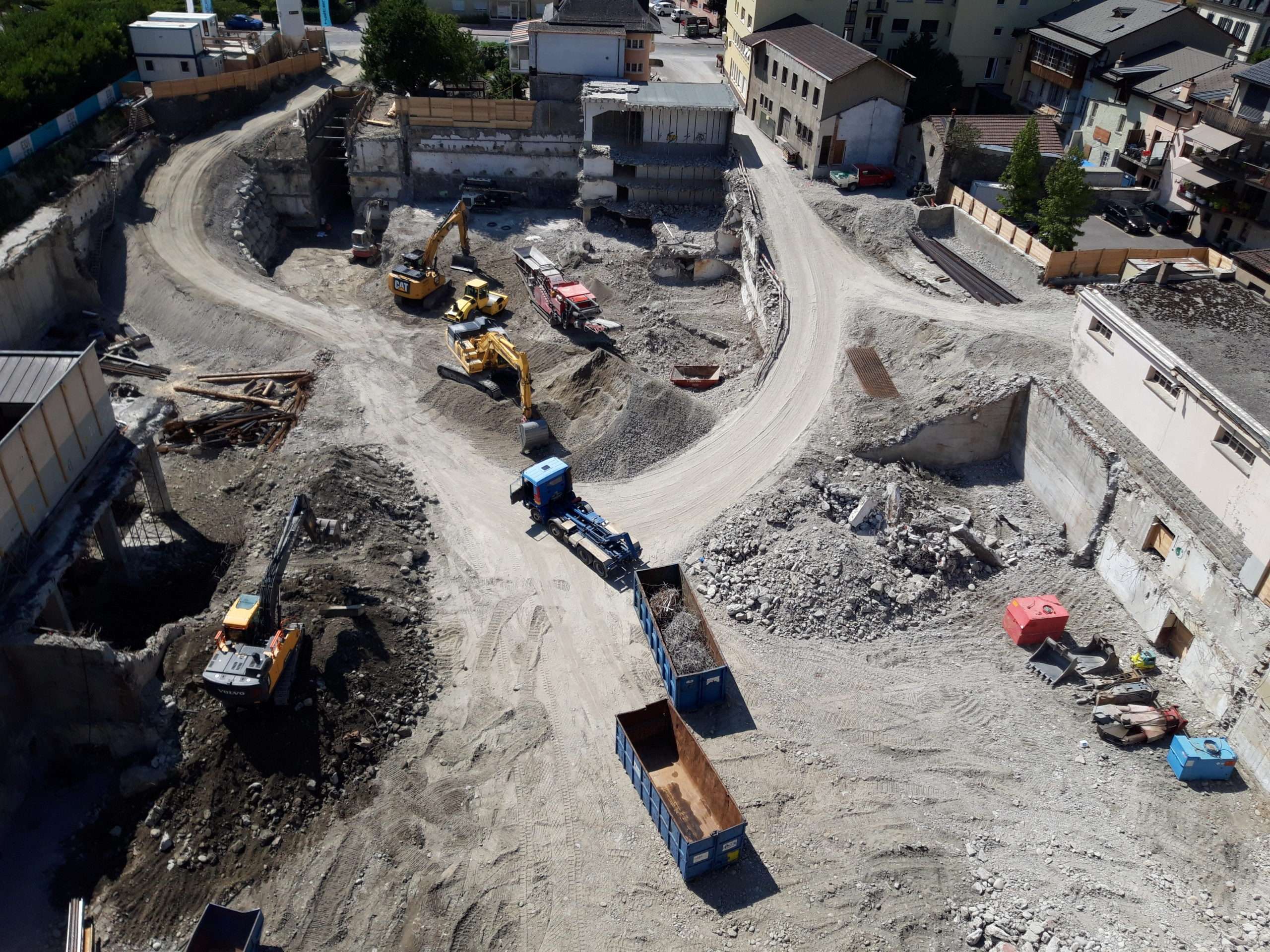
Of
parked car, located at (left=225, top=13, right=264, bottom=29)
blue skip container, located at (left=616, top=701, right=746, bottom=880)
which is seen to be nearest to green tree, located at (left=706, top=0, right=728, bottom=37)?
parked car, located at (left=225, top=13, right=264, bottom=29)

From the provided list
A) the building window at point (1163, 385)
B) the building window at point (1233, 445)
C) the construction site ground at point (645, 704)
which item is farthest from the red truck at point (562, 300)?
the building window at point (1233, 445)

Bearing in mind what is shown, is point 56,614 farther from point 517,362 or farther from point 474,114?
point 474,114

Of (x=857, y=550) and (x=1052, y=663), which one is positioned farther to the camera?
(x=857, y=550)

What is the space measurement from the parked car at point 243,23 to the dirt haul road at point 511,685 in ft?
115

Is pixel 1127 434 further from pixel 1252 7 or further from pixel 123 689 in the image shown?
pixel 1252 7

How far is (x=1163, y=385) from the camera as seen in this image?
28.7 m

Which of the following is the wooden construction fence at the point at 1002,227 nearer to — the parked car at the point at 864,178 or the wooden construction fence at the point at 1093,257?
the wooden construction fence at the point at 1093,257

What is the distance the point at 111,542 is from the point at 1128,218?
48334 millimetres

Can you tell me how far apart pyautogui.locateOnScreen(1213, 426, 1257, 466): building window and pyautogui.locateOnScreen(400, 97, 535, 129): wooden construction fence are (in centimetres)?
4160

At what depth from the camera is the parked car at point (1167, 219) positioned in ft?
156

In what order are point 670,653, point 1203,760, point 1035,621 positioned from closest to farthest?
point 1203,760 → point 670,653 → point 1035,621

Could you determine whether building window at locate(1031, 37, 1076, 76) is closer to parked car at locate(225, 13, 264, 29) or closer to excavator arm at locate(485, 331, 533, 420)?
excavator arm at locate(485, 331, 533, 420)

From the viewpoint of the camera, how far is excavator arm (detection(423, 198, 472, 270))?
44531 mm

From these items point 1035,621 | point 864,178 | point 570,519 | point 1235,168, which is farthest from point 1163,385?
point 864,178
